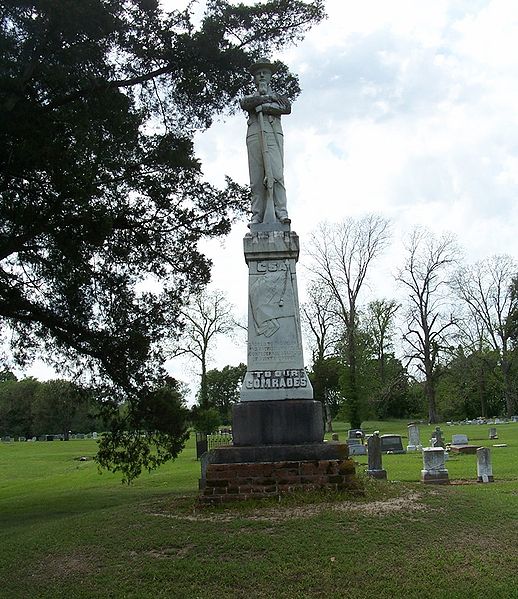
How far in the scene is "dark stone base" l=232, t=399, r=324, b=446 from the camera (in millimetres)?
8570

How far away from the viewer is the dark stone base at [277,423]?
28.1 ft

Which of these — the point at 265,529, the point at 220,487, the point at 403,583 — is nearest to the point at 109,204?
the point at 220,487

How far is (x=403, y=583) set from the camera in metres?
5.51

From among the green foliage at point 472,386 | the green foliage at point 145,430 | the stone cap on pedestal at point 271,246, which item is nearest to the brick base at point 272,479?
the stone cap on pedestal at point 271,246

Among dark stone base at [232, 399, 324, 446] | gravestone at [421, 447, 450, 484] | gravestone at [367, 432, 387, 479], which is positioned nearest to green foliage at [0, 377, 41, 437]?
gravestone at [367, 432, 387, 479]

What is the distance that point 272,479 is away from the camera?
26.6 feet

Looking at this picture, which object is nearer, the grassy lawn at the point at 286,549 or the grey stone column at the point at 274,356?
the grassy lawn at the point at 286,549

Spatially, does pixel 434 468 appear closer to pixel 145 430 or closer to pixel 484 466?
pixel 484 466

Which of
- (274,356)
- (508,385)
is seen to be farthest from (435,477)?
(508,385)

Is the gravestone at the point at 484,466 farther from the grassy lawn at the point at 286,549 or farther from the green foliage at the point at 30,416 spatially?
the green foliage at the point at 30,416

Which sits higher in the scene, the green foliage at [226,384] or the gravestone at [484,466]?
the green foliage at [226,384]

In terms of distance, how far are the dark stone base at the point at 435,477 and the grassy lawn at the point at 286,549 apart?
3300 mm

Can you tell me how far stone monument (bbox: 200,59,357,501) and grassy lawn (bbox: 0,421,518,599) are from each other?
0.39 metres

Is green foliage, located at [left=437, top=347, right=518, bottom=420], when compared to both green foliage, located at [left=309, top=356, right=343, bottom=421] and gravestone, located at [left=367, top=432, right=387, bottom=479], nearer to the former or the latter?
green foliage, located at [left=309, top=356, right=343, bottom=421]
